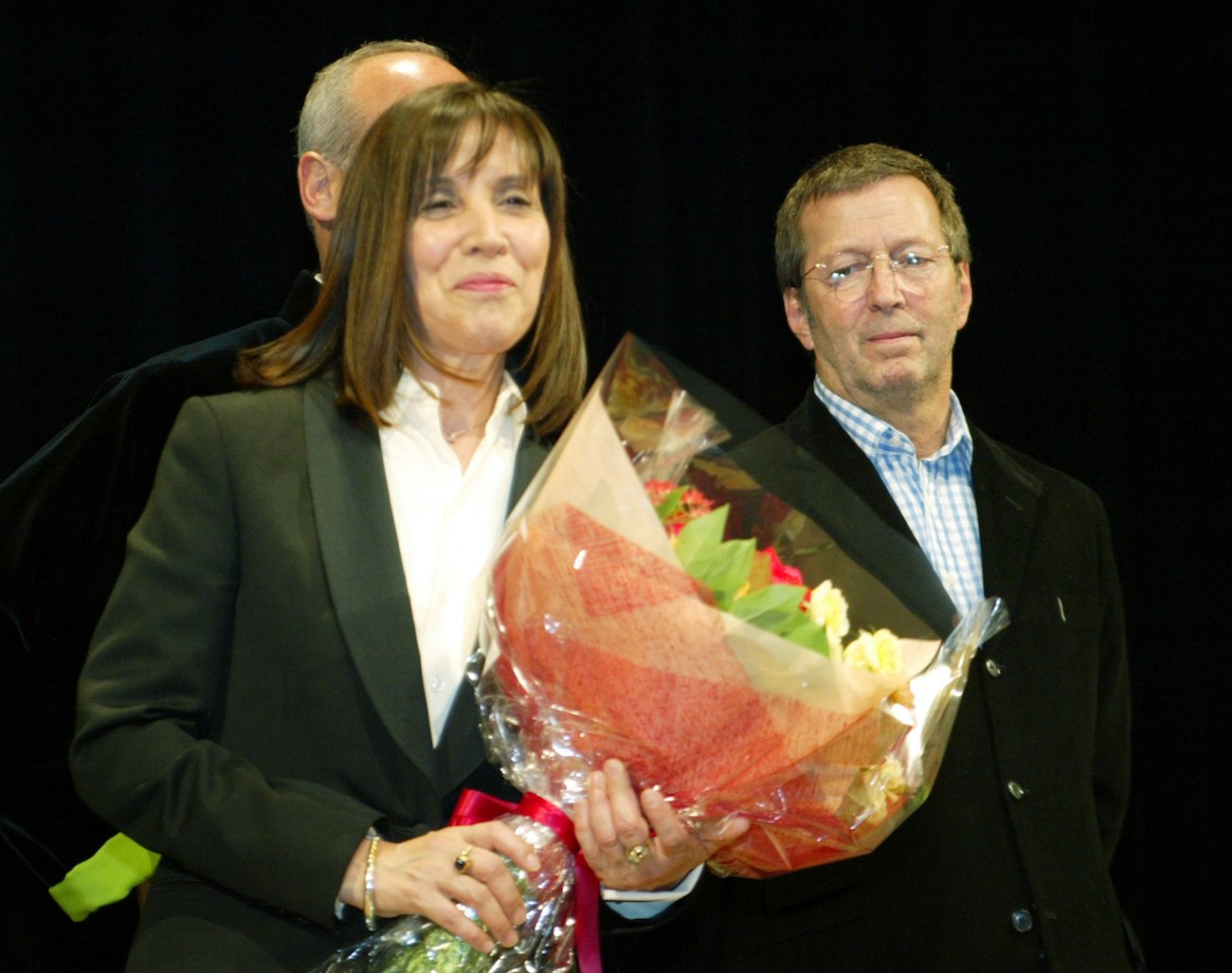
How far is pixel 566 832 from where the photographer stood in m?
1.50

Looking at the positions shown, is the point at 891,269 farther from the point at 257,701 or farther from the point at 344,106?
the point at 257,701

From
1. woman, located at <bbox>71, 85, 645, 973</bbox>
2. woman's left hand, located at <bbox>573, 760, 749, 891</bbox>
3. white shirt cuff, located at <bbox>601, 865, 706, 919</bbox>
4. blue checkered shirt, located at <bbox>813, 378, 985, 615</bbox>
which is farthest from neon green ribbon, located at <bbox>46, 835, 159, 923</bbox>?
blue checkered shirt, located at <bbox>813, 378, 985, 615</bbox>

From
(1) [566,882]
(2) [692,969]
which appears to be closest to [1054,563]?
(2) [692,969]

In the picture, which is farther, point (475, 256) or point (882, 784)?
point (475, 256)

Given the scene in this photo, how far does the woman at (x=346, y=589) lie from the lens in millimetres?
1492

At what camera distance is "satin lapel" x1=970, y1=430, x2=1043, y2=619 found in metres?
2.27

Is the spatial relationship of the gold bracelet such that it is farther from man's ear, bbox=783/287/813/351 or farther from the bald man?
man's ear, bbox=783/287/813/351

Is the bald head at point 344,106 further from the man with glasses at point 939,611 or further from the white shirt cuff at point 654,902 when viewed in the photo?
the white shirt cuff at point 654,902

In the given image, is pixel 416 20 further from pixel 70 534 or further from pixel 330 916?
pixel 330 916

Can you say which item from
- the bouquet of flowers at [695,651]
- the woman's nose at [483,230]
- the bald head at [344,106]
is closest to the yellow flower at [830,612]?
the bouquet of flowers at [695,651]

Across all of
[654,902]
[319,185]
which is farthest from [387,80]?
[654,902]

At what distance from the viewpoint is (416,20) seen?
125 inches

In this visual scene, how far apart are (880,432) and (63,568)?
1.32m

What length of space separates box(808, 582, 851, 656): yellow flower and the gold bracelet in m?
0.52
